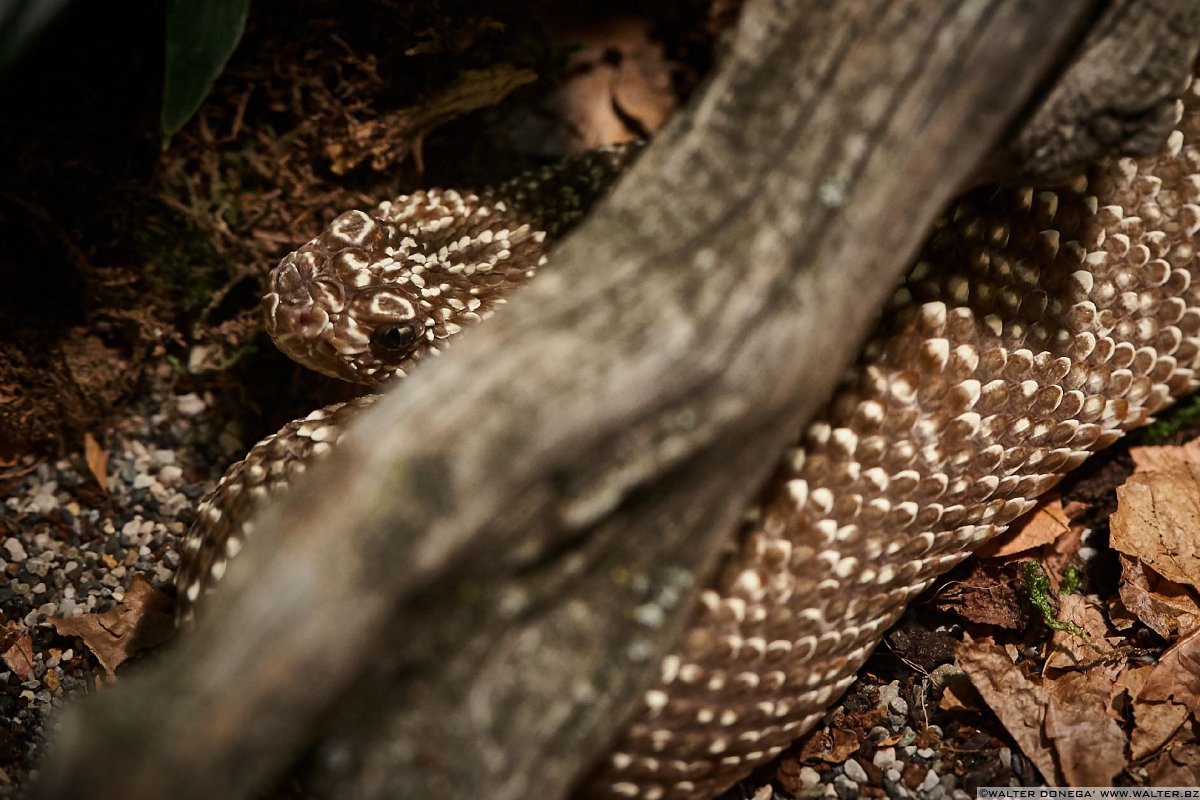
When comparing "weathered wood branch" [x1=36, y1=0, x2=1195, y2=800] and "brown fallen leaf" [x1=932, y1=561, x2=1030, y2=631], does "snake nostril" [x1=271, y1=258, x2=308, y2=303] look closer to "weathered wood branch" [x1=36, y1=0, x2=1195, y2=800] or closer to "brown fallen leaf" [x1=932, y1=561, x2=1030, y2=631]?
"weathered wood branch" [x1=36, y1=0, x2=1195, y2=800]

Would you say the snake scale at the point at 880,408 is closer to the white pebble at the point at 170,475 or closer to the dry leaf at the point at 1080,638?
the dry leaf at the point at 1080,638

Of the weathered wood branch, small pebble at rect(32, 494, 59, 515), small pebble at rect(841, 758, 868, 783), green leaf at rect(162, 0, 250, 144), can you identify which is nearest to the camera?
the weathered wood branch

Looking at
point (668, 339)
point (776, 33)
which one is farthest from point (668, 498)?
point (776, 33)

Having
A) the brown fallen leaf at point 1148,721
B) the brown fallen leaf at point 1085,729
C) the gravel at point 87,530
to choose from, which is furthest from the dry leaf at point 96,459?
the brown fallen leaf at point 1148,721

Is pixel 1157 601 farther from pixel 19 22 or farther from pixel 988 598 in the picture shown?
pixel 19 22

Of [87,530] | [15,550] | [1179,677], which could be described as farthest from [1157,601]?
[15,550]

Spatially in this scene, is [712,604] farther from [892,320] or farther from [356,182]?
[356,182]

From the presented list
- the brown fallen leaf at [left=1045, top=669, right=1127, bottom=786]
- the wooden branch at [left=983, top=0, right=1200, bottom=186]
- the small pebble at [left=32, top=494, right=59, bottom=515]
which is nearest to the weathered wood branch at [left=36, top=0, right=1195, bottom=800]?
the wooden branch at [left=983, top=0, right=1200, bottom=186]
